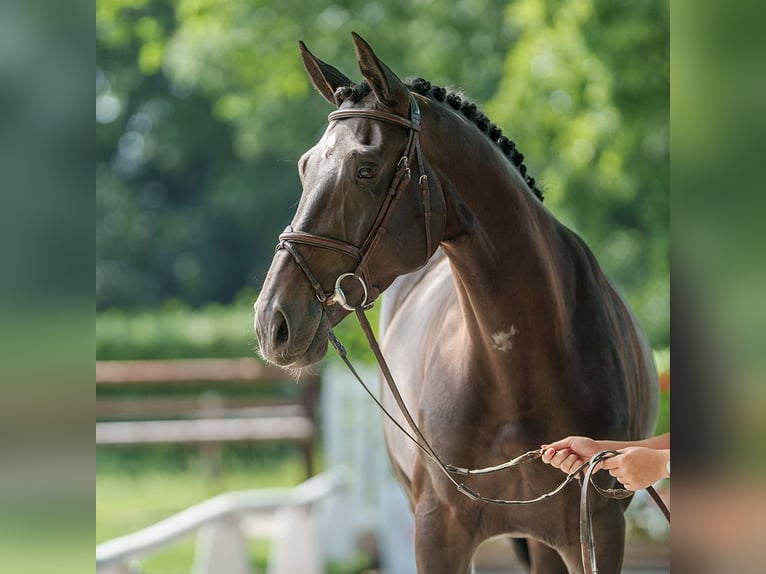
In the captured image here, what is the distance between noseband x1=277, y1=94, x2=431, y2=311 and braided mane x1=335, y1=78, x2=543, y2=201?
7 cm

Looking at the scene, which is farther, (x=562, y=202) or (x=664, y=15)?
(x=562, y=202)

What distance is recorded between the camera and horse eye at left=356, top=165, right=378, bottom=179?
238cm

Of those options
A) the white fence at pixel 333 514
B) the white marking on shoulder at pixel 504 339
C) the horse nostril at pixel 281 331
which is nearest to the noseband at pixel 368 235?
the horse nostril at pixel 281 331

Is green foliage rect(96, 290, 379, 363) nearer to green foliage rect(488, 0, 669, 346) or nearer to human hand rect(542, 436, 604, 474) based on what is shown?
green foliage rect(488, 0, 669, 346)

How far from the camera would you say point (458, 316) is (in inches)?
117

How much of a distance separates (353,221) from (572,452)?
733 millimetres

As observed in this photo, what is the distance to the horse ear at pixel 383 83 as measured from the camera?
7.84 ft

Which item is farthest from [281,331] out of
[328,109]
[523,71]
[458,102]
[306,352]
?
[328,109]

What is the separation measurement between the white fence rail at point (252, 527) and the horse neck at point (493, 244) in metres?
2.94

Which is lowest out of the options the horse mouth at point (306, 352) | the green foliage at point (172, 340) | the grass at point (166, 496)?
the grass at point (166, 496)

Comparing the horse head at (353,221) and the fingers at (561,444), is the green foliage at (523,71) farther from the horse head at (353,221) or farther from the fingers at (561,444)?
the fingers at (561,444)

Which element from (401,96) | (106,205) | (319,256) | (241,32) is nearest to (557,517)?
(319,256)

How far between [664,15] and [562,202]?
184 centimetres
